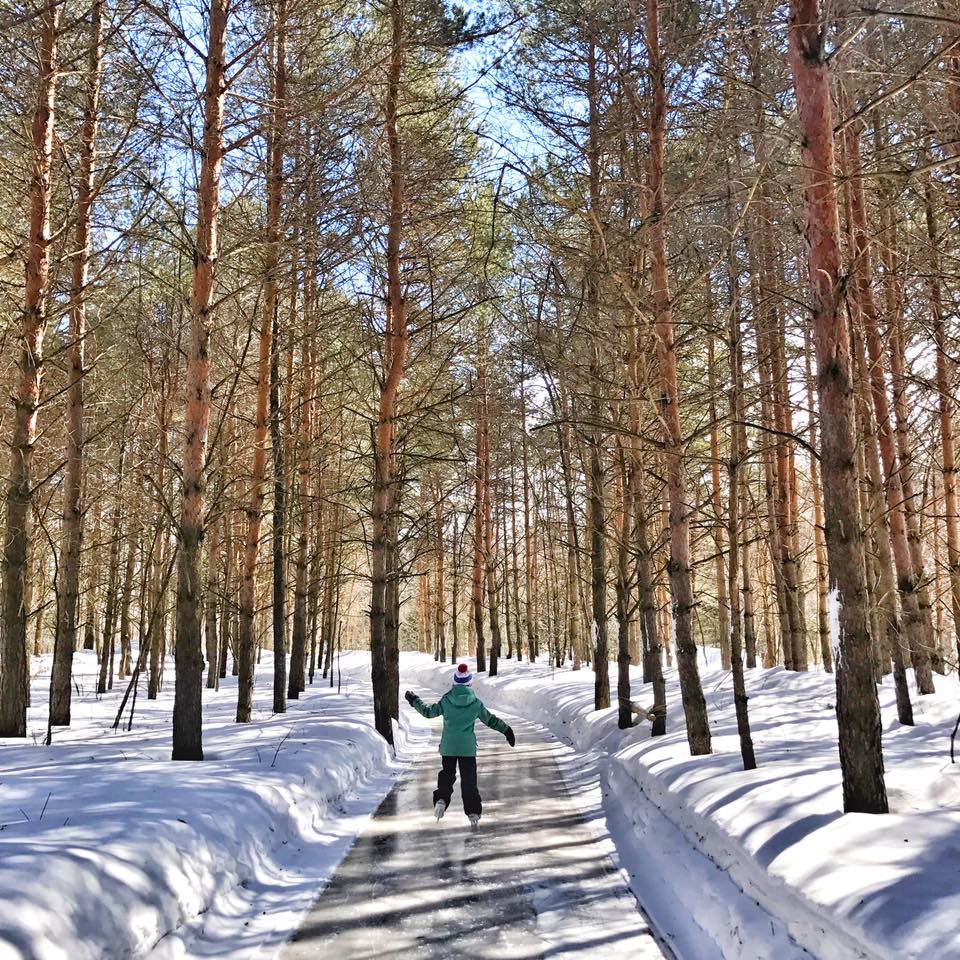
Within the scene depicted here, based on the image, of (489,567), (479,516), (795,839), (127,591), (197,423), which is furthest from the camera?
(479,516)

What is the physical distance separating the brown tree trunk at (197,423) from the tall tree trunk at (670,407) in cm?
496

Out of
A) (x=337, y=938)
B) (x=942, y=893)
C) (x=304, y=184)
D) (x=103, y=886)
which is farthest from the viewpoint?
(x=304, y=184)

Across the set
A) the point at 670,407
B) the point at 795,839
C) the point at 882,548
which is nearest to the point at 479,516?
the point at 882,548

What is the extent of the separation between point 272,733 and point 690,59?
1011 centimetres

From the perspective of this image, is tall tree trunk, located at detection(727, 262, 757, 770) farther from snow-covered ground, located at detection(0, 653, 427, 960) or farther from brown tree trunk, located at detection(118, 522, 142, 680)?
brown tree trunk, located at detection(118, 522, 142, 680)

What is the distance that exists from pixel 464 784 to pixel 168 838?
343 cm

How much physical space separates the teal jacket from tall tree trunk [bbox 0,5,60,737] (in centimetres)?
562

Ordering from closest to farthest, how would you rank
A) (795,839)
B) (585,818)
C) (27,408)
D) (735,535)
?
1. (795,839)
2. (585,818)
3. (735,535)
4. (27,408)

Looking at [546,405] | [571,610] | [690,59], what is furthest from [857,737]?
[571,610]

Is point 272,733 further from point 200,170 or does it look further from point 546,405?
point 546,405

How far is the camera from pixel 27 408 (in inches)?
412

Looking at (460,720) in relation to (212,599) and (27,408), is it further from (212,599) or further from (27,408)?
(212,599)

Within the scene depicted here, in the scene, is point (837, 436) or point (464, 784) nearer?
point (837, 436)

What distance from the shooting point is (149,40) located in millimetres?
9922
